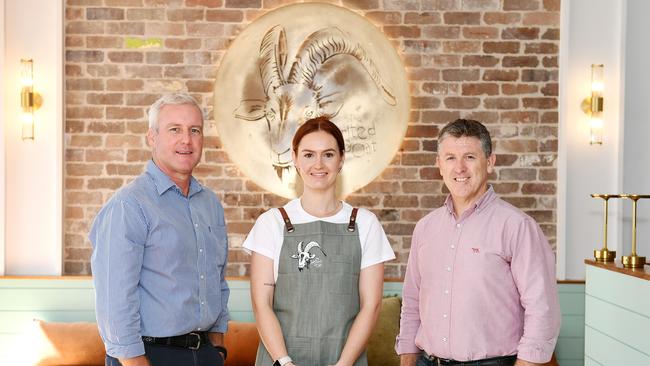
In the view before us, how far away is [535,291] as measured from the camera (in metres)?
2.33

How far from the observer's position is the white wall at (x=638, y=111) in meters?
4.50

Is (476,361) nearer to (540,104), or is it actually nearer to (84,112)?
(540,104)

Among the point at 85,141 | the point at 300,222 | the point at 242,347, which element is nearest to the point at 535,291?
the point at 300,222

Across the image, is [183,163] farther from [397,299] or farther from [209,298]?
[397,299]

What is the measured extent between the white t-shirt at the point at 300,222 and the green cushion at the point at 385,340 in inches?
61.3

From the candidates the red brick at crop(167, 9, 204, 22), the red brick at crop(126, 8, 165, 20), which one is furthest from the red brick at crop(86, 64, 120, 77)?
the red brick at crop(167, 9, 204, 22)

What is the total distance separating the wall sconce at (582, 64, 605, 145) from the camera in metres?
4.36

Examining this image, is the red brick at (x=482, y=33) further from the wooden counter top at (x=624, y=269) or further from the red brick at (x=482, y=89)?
the wooden counter top at (x=624, y=269)

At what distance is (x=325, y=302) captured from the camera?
2.50m

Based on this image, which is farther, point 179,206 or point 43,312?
point 43,312

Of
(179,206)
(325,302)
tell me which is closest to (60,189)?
(179,206)

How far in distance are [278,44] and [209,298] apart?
2257 mm

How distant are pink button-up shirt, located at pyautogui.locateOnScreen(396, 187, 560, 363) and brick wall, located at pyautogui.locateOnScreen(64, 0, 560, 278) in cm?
197

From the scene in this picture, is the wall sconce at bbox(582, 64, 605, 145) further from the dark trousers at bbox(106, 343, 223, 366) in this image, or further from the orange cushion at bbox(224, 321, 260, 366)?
the dark trousers at bbox(106, 343, 223, 366)
